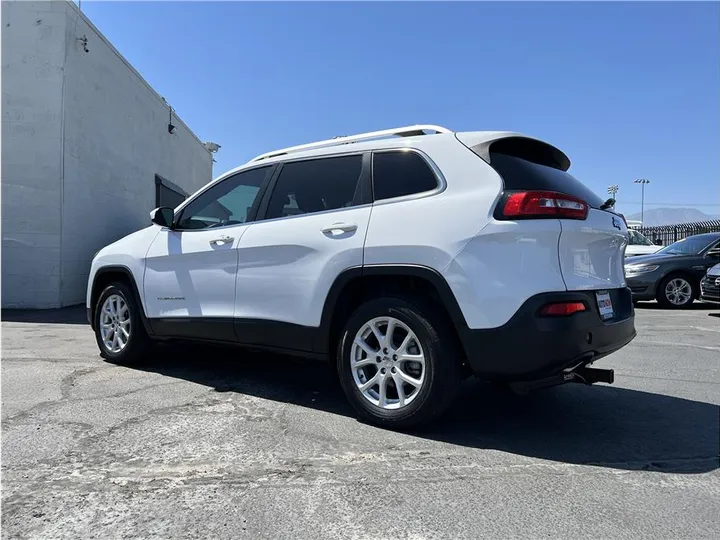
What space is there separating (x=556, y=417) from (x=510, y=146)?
1.94m

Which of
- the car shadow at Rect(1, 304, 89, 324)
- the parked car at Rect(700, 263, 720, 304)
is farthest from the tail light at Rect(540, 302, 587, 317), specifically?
the parked car at Rect(700, 263, 720, 304)

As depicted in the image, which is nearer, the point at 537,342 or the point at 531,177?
the point at 537,342

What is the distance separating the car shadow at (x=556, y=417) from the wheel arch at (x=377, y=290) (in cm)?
65

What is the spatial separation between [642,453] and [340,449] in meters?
1.78

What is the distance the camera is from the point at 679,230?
2059 centimetres

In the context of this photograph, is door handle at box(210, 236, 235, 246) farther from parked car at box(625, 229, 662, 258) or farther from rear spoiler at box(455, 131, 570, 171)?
parked car at box(625, 229, 662, 258)

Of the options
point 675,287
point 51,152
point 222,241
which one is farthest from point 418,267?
point 675,287

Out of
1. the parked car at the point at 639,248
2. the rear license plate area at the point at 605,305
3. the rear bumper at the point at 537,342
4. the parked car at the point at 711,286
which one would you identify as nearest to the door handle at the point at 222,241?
the rear bumper at the point at 537,342

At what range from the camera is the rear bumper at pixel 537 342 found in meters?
2.92

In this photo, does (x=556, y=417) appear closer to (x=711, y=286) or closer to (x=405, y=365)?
(x=405, y=365)

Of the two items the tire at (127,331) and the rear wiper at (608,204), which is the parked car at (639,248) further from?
the tire at (127,331)

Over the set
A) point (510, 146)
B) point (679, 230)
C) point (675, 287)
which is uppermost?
point (679, 230)

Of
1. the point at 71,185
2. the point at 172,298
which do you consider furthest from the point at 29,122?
the point at 172,298

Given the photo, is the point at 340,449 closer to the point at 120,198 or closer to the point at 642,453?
the point at 642,453
